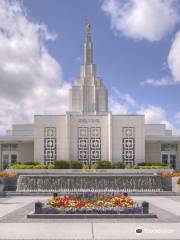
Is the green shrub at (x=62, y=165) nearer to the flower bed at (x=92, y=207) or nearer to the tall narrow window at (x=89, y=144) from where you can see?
the tall narrow window at (x=89, y=144)

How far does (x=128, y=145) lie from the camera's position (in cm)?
4522

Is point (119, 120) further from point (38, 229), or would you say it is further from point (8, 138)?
point (38, 229)

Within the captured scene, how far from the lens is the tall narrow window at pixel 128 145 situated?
44.9 meters

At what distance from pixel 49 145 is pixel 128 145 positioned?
874 centimetres

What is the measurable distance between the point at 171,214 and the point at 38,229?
627cm

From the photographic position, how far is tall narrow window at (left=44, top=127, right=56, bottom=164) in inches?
1767

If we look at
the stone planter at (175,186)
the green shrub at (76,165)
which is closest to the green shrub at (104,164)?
the green shrub at (76,165)

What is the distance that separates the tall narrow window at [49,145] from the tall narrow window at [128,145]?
7.70 metres

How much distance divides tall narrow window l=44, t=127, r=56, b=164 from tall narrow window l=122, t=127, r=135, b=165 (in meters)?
7.70

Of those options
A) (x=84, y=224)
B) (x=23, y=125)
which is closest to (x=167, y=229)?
(x=84, y=224)

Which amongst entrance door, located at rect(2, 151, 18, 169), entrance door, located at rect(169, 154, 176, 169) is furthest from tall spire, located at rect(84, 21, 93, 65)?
entrance door, located at rect(169, 154, 176, 169)

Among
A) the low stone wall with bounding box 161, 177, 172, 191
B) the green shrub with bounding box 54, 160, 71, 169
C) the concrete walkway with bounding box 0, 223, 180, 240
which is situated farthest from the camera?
the green shrub with bounding box 54, 160, 71, 169

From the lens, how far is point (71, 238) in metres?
11.3

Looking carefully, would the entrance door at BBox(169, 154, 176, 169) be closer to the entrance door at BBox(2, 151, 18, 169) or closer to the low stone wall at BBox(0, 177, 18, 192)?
the entrance door at BBox(2, 151, 18, 169)
